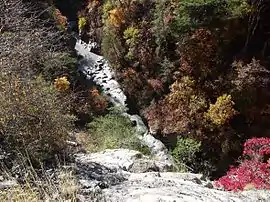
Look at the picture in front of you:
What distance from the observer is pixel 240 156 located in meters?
11.8

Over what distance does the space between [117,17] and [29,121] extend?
44.1 ft

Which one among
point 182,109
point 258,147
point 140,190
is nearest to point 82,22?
point 182,109

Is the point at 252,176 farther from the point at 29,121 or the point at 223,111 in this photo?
the point at 223,111

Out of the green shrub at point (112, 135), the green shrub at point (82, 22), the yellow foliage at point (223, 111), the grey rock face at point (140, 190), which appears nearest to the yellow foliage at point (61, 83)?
the green shrub at point (112, 135)

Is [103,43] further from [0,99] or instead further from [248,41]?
[0,99]

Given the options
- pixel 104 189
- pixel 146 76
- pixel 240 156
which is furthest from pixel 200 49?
pixel 104 189

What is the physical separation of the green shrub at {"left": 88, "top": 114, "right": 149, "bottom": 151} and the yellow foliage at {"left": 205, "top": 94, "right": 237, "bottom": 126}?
8.46 ft

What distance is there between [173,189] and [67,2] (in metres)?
20.1

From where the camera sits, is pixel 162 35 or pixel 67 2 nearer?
pixel 162 35

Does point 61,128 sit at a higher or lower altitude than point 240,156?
higher

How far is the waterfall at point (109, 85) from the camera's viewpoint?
50.1 ft

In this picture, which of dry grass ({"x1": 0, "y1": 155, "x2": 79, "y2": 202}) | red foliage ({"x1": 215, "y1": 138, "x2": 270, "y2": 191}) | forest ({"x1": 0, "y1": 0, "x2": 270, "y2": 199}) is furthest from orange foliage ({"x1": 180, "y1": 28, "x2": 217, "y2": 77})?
dry grass ({"x1": 0, "y1": 155, "x2": 79, "y2": 202})

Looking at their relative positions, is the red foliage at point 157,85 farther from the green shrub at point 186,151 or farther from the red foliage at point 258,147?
the red foliage at point 258,147

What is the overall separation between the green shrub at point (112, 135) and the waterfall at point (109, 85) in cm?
68
